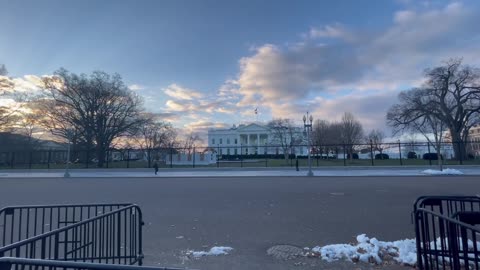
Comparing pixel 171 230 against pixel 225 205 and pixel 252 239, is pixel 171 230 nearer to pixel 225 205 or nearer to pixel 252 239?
pixel 252 239

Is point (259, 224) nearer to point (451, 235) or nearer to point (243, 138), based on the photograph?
point (451, 235)

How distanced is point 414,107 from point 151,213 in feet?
149

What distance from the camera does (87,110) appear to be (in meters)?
47.7

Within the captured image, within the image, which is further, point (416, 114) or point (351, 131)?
point (351, 131)

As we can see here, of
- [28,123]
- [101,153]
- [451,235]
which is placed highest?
[28,123]

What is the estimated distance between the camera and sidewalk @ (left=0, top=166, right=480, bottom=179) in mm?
27911

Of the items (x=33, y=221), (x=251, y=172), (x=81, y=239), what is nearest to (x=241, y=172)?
(x=251, y=172)

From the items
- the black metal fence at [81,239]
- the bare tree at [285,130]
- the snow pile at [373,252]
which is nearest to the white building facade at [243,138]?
the bare tree at [285,130]

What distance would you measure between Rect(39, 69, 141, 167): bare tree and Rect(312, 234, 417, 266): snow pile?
1798 inches

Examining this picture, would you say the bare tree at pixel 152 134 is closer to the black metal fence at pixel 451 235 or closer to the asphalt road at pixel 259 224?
the asphalt road at pixel 259 224

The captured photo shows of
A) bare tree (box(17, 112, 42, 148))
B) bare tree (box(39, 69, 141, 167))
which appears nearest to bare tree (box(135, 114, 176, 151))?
bare tree (box(39, 69, 141, 167))

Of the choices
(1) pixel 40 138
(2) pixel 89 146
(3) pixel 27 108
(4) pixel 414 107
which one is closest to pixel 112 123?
(2) pixel 89 146

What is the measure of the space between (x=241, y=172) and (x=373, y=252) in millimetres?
25876

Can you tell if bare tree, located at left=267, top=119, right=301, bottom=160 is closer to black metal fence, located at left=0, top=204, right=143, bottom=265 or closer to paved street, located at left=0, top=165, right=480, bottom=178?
paved street, located at left=0, top=165, right=480, bottom=178
